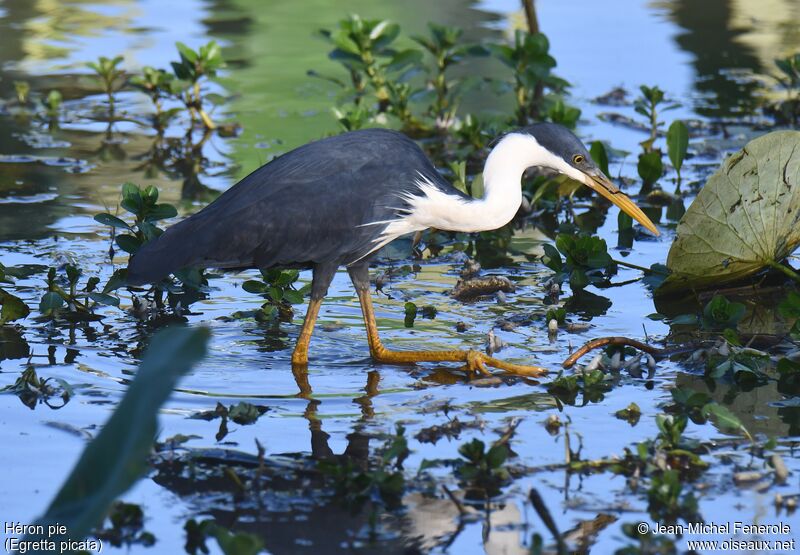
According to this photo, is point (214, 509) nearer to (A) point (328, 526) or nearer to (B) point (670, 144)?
(A) point (328, 526)

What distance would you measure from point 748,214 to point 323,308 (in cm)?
235

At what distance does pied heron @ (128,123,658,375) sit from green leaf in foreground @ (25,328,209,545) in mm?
3097

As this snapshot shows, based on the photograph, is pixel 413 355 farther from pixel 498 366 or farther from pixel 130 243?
pixel 130 243

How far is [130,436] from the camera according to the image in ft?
9.37

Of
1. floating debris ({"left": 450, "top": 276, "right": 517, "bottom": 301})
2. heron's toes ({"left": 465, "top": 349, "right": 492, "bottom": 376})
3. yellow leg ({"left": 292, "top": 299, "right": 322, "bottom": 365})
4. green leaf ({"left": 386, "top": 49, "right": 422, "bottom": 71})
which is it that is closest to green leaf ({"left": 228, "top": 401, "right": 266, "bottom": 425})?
yellow leg ({"left": 292, "top": 299, "right": 322, "bottom": 365})

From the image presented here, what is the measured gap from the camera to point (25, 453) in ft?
16.7

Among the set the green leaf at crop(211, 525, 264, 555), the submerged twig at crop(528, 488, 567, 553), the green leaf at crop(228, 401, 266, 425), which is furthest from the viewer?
the green leaf at crop(228, 401, 266, 425)

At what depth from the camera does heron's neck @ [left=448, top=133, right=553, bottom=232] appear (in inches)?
250

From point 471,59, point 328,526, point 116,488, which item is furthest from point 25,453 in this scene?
point 471,59

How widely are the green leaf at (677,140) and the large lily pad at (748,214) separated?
69.2 inches

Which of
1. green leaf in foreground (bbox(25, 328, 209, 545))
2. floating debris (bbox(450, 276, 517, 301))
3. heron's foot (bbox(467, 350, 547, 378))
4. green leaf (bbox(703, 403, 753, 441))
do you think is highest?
green leaf in foreground (bbox(25, 328, 209, 545))

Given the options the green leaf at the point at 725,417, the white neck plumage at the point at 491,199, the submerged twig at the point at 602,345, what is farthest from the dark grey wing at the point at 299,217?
the green leaf at the point at 725,417

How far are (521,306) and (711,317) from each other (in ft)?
3.65

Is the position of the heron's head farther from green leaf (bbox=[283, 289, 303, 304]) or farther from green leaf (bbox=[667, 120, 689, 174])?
green leaf (bbox=[667, 120, 689, 174])
